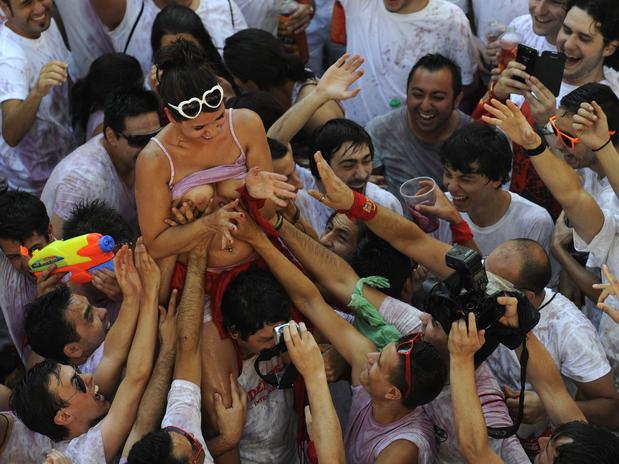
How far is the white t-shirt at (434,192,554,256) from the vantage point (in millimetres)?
4328

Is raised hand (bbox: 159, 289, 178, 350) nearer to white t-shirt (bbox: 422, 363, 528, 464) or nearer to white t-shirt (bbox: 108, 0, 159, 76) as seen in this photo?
white t-shirt (bbox: 422, 363, 528, 464)

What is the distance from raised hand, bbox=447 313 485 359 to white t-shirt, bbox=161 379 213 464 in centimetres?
90

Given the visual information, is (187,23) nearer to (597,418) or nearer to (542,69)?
(542,69)

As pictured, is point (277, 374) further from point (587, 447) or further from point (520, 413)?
point (587, 447)

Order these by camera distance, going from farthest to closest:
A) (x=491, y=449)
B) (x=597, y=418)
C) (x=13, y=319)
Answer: (x=13, y=319) < (x=597, y=418) < (x=491, y=449)

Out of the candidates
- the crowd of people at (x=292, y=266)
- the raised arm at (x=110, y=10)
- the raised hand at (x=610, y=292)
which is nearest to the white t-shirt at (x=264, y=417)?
the crowd of people at (x=292, y=266)

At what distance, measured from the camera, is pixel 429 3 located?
5293 millimetres

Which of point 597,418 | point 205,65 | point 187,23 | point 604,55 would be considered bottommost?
point 597,418

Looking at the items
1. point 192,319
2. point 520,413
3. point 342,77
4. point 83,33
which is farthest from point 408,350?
point 83,33

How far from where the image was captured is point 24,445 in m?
3.41

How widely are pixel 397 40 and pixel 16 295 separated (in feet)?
8.53

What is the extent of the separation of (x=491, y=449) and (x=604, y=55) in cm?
252

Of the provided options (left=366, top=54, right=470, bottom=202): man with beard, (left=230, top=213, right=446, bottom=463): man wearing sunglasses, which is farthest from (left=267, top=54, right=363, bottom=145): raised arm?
(left=230, top=213, right=446, bottom=463): man wearing sunglasses

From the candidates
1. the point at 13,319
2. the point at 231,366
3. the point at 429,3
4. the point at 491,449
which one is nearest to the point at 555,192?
the point at 491,449
